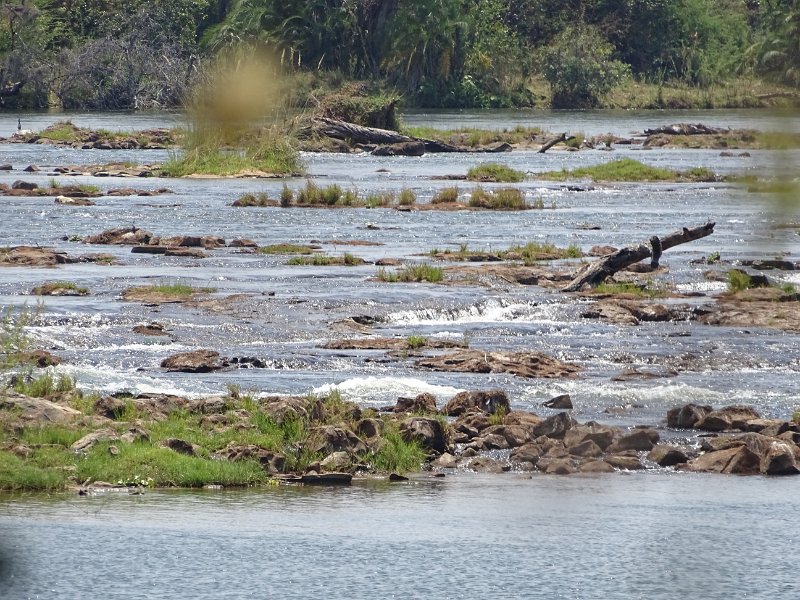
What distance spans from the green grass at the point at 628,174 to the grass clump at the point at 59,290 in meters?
32.5

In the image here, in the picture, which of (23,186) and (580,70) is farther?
(580,70)

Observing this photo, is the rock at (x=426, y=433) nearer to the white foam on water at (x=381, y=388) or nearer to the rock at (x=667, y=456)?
the rock at (x=667, y=456)

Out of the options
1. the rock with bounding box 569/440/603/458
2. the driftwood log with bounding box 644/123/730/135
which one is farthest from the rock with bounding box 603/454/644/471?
the driftwood log with bounding box 644/123/730/135

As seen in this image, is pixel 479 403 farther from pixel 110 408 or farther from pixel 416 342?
pixel 416 342

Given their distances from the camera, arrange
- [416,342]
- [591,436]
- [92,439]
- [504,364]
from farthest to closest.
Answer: [416,342]
[504,364]
[591,436]
[92,439]

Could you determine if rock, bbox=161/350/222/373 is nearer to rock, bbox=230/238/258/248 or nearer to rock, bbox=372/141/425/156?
rock, bbox=230/238/258/248

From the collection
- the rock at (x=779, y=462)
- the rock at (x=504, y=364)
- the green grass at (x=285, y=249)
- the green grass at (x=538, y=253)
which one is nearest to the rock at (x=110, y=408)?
the rock at (x=504, y=364)

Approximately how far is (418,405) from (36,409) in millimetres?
4199

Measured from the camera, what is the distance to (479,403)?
17047 mm

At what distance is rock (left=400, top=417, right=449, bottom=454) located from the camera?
15.2m

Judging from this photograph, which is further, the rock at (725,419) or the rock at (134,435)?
the rock at (725,419)

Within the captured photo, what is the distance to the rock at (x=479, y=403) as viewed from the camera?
55.8 ft

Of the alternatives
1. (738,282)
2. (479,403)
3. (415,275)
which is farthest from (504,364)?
(738,282)

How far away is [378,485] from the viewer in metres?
14.3
